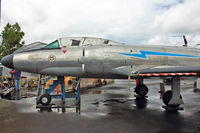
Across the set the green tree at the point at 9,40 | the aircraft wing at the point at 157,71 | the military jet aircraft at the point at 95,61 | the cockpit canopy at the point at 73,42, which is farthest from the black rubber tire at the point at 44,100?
the green tree at the point at 9,40

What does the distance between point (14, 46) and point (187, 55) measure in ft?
86.4

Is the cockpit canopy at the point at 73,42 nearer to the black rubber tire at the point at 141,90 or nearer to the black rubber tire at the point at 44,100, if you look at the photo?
the black rubber tire at the point at 44,100

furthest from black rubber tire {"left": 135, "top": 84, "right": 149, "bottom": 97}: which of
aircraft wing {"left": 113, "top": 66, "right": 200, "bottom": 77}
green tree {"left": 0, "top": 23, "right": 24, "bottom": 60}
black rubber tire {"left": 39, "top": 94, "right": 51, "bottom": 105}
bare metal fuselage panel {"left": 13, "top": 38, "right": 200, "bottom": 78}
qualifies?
green tree {"left": 0, "top": 23, "right": 24, "bottom": 60}

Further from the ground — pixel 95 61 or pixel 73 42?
pixel 73 42

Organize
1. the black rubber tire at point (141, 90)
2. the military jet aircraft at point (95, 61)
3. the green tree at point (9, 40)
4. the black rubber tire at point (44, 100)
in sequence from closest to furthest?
the military jet aircraft at point (95, 61), the black rubber tire at point (44, 100), the black rubber tire at point (141, 90), the green tree at point (9, 40)

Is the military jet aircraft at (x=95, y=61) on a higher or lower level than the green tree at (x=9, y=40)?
lower

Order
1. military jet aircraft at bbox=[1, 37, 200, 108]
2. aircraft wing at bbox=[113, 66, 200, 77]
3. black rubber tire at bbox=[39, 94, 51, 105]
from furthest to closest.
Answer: black rubber tire at bbox=[39, 94, 51, 105]
military jet aircraft at bbox=[1, 37, 200, 108]
aircraft wing at bbox=[113, 66, 200, 77]

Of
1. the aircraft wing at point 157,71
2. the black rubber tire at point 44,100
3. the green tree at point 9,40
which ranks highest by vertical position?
the green tree at point 9,40

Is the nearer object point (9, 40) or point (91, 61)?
point (91, 61)

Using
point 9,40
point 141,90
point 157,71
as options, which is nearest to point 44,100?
point 157,71

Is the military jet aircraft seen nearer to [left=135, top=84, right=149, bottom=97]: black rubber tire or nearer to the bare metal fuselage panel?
the bare metal fuselage panel

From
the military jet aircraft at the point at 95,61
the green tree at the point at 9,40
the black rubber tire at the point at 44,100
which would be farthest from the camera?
the green tree at the point at 9,40

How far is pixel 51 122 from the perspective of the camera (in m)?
5.22

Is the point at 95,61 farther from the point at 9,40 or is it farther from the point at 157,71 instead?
the point at 9,40
